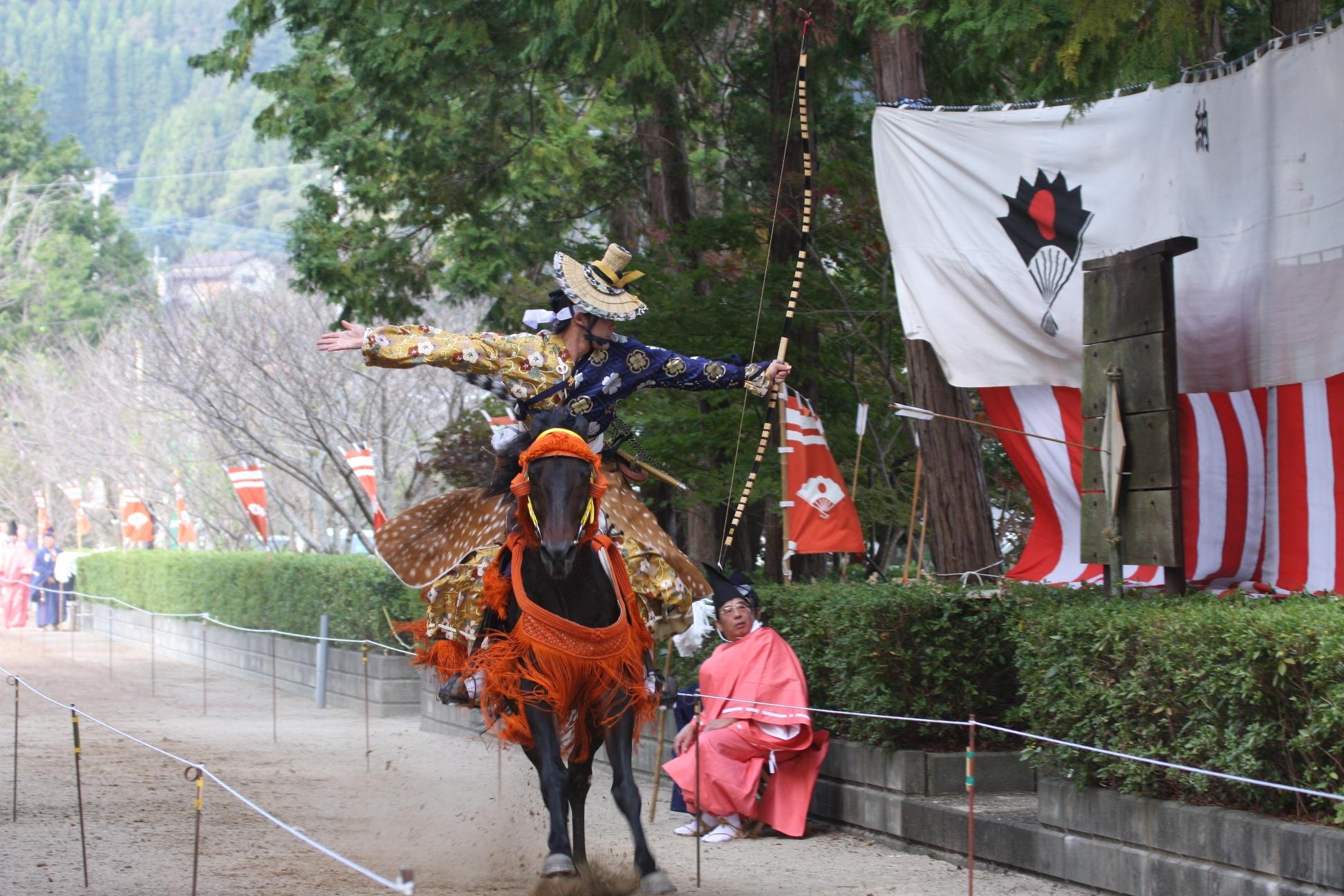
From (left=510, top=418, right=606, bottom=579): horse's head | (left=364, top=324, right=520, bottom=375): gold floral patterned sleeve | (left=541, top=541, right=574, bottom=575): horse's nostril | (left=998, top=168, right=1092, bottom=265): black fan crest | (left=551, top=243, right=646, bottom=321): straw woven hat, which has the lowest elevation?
(left=541, top=541, right=574, bottom=575): horse's nostril

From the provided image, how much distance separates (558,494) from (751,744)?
2.97 m

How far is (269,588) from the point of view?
2148cm

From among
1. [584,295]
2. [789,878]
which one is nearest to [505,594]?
[584,295]

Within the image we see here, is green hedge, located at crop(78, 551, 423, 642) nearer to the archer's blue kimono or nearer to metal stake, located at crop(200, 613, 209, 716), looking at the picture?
metal stake, located at crop(200, 613, 209, 716)

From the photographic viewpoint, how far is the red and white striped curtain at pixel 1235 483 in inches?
309

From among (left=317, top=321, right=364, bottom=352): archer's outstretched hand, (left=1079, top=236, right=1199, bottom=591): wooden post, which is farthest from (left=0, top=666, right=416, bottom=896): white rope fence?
(left=1079, top=236, right=1199, bottom=591): wooden post

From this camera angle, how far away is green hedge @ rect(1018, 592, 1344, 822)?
580cm

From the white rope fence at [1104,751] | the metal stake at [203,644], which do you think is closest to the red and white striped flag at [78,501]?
the metal stake at [203,644]

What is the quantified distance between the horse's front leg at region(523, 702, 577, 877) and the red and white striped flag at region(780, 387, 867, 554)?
4.29m

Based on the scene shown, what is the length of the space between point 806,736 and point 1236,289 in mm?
3468

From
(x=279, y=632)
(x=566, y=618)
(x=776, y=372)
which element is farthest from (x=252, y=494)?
(x=566, y=618)

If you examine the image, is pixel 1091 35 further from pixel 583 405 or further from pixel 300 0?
pixel 300 0

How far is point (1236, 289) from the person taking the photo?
8.32 metres

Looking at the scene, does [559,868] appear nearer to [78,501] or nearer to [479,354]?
[479,354]
